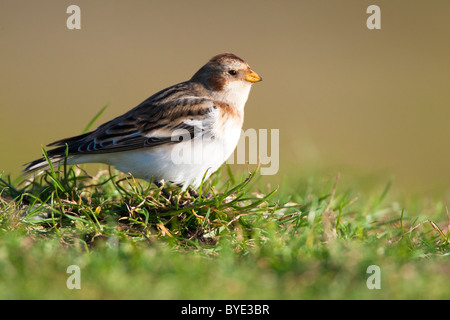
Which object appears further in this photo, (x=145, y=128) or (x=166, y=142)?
(x=145, y=128)

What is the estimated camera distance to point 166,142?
571 centimetres

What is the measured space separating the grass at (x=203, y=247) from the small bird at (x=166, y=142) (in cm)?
23

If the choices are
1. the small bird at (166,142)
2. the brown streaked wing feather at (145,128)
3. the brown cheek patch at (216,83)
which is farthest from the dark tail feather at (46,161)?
the brown cheek patch at (216,83)

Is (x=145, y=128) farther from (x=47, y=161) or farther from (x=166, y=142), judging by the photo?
(x=47, y=161)

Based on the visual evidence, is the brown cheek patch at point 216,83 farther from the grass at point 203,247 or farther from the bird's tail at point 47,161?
the bird's tail at point 47,161

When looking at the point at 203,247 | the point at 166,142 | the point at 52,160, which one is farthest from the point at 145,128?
the point at 203,247

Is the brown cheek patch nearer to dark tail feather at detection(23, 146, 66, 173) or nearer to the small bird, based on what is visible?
the small bird

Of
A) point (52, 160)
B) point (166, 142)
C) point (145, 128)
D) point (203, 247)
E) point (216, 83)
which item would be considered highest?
point (216, 83)

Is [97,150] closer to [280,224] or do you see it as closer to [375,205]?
[280,224]

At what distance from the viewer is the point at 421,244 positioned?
5258mm

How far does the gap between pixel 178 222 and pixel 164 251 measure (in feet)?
2.77

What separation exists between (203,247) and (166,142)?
1.24m
